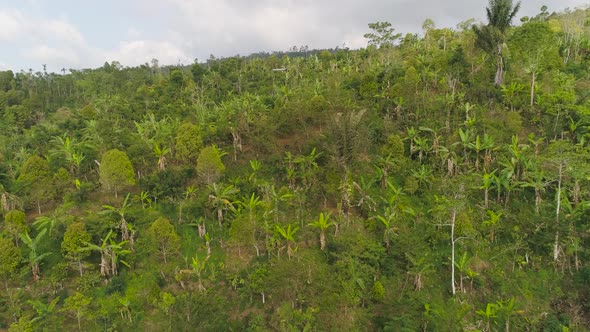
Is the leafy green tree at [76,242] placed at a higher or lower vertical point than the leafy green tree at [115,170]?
lower

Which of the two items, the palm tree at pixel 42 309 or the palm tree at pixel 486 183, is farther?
the palm tree at pixel 486 183

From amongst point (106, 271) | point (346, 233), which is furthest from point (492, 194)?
point (106, 271)

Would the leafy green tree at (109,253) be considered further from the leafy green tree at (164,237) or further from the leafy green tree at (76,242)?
the leafy green tree at (164,237)

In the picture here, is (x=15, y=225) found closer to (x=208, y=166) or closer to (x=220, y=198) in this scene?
(x=208, y=166)

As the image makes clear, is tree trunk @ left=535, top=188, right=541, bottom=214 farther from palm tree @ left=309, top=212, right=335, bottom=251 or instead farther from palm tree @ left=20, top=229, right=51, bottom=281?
palm tree @ left=20, top=229, right=51, bottom=281

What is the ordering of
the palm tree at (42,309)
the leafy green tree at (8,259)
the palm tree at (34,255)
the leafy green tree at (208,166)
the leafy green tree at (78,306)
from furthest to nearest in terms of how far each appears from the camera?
the leafy green tree at (208,166) → the palm tree at (34,255) → the leafy green tree at (8,259) → the palm tree at (42,309) → the leafy green tree at (78,306)

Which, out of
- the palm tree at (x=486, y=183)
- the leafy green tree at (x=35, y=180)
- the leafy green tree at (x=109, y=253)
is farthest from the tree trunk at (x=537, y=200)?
the leafy green tree at (x=35, y=180)

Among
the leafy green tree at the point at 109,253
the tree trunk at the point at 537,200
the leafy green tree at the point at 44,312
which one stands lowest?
the leafy green tree at the point at 44,312
